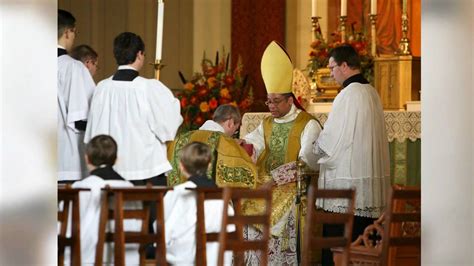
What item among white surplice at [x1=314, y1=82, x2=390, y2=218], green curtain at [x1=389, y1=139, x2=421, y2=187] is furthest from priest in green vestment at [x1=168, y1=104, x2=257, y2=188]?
green curtain at [x1=389, y1=139, x2=421, y2=187]

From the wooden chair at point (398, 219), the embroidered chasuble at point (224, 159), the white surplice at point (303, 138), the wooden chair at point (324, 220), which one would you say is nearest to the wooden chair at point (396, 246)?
the wooden chair at point (398, 219)

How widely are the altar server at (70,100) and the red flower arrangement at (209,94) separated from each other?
4.30 meters

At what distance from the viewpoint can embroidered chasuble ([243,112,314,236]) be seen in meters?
9.62

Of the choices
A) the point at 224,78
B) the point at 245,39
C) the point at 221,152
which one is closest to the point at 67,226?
the point at 221,152

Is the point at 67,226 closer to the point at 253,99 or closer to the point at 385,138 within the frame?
the point at 385,138

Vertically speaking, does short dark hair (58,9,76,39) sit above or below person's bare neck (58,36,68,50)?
above

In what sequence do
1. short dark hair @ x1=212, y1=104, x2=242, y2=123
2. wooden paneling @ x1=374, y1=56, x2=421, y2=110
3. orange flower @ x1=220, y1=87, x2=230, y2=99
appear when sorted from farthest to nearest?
1. orange flower @ x1=220, y1=87, x2=230, y2=99
2. wooden paneling @ x1=374, y1=56, x2=421, y2=110
3. short dark hair @ x1=212, y1=104, x2=242, y2=123

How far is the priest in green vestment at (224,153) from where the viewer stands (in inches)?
340

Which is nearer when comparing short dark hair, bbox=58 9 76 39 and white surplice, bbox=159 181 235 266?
white surplice, bbox=159 181 235 266

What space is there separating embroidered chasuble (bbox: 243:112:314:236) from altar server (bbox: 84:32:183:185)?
82.1 inches

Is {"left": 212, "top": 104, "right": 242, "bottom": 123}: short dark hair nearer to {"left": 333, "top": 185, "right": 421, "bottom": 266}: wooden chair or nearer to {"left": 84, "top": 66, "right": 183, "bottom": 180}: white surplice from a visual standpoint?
{"left": 333, "top": 185, "right": 421, "bottom": 266}: wooden chair

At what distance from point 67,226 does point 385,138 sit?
297 centimetres

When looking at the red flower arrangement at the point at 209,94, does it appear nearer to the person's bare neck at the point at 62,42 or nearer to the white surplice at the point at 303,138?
the white surplice at the point at 303,138

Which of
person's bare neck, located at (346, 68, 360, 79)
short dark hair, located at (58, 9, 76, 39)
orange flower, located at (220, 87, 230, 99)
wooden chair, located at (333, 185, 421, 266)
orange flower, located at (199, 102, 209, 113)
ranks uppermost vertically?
short dark hair, located at (58, 9, 76, 39)
